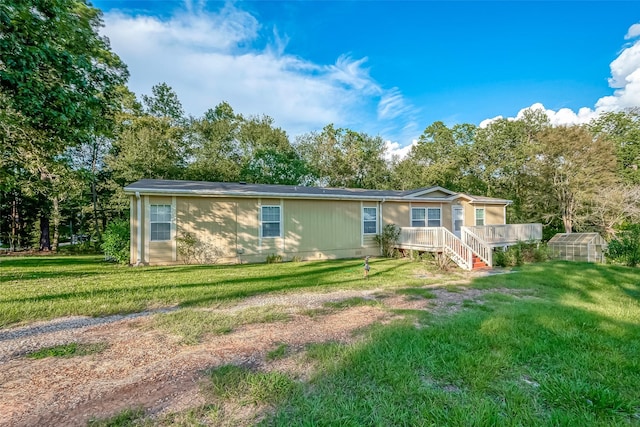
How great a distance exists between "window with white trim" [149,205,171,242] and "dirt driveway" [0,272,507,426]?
6.00 metres

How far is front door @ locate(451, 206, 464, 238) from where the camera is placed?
1598 cm

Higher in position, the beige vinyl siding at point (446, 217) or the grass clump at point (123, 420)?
the beige vinyl siding at point (446, 217)

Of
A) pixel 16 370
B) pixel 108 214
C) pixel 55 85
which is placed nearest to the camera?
pixel 16 370

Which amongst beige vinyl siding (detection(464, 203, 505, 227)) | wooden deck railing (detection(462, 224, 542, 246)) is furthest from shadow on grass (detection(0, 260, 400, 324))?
beige vinyl siding (detection(464, 203, 505, 227))

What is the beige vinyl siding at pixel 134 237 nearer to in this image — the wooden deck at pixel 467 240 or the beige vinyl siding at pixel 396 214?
the beige vinyl siding at pixel 396 214

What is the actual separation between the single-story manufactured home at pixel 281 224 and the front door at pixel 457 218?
4.45 feet

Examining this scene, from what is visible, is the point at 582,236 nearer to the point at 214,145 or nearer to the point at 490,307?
the point at 490,307

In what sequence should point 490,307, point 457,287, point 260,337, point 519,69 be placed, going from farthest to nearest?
point 519,69 < point 457,287 < point 490,307 < point 260,337

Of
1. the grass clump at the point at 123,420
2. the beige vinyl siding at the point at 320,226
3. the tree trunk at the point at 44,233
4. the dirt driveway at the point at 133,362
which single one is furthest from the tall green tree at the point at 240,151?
the grass clump at the point at 123,420

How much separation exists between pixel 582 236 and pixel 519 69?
29.5ft

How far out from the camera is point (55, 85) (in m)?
Answer: 6.10

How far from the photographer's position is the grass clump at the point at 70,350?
325cm

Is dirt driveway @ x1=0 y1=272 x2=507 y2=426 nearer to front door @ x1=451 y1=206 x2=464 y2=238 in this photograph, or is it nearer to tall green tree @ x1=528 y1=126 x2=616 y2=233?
front door @ x1=451 y1=206 x2=464 y2=238

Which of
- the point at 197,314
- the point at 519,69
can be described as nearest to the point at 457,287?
the point at 197,314
